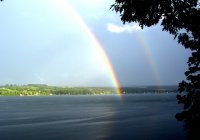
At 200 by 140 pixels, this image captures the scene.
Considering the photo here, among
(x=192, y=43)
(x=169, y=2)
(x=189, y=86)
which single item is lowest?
(x=189, y=86)

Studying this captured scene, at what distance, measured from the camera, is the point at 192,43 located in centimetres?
1902

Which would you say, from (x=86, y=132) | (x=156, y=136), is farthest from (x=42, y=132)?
(x=156, y=136)

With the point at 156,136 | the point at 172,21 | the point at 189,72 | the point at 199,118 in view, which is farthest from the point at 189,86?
the point at 156,136

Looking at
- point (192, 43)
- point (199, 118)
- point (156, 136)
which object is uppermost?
point (192, 43)

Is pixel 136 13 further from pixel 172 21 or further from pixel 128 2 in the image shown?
pixel 172 21

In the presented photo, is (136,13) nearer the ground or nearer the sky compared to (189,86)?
nearer the sky

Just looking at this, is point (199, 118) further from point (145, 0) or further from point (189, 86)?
point (145, 0)

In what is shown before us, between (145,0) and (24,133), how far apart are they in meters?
71.2

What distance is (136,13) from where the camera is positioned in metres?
15.6

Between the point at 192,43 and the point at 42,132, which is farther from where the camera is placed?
the point at 42,132

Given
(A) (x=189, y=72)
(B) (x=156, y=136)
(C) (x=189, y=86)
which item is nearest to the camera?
(C) (x=189, y=86)

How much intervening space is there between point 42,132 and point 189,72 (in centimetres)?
6636

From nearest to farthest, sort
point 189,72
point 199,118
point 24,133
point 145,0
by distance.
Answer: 1. point 145,0
2. point 199,118
3. point 189,72
4. point 24,133

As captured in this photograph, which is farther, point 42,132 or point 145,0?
point 42,132
